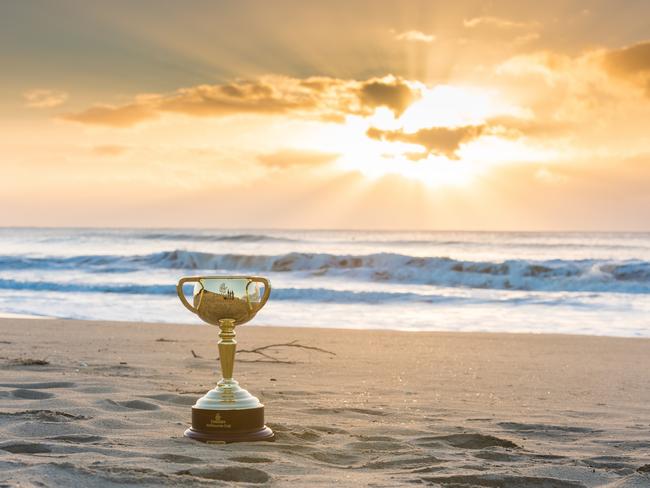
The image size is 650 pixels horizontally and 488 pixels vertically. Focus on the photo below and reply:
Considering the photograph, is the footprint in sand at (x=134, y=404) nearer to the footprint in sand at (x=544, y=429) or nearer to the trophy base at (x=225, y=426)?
the trophy base at (x=225, y=426)

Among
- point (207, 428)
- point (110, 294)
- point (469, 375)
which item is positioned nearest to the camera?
point (207, 428)

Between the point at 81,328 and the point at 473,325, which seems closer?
the point at 81,328

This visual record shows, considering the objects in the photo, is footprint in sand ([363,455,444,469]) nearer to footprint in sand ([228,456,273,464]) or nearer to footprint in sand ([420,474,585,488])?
footprint in sand ([420,474,585,488])

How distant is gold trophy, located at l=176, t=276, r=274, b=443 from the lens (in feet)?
12.7

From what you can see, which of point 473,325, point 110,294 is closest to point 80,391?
point 473,325

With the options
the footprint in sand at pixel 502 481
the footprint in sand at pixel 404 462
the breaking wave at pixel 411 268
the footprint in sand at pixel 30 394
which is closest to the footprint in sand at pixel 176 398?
the footprint in sand at pixel 30 394

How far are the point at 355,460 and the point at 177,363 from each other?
387 cm

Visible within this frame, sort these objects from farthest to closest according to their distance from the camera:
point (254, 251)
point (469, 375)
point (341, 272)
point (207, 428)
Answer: point (254, 251) < point (341, 272) < point (469, 375) < point (207, 428)

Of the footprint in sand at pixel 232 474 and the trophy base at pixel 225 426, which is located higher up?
the trophy base at pixel 225 426

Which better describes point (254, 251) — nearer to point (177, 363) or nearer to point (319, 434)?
point (177, 363)

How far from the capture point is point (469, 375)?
7035 millimetres

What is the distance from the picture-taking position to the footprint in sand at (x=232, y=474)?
327 centimetres

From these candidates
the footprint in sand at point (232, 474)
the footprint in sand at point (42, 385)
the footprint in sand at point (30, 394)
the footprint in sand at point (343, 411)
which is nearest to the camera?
the footprint in sand at point (232, 474)

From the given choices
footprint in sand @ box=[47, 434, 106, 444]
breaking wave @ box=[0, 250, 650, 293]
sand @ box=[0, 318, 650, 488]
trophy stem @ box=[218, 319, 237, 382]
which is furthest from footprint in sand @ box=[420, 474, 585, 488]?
breaking wave @ box=[0, 250, 650, 293]
